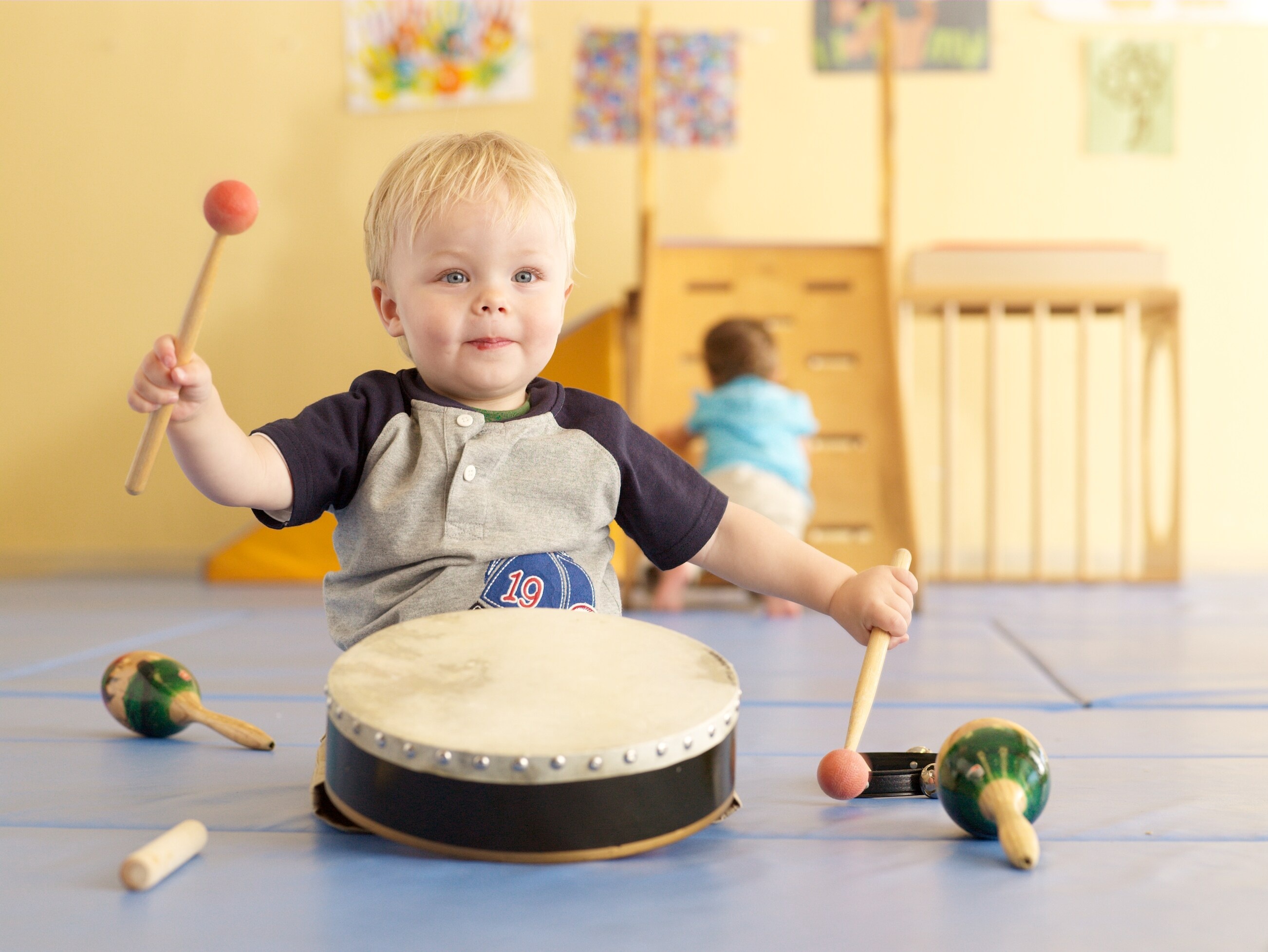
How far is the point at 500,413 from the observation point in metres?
0.95

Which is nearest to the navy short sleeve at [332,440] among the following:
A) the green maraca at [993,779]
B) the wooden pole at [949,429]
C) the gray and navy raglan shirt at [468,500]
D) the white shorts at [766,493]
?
the gray and navy raglan shirt at [468,500]

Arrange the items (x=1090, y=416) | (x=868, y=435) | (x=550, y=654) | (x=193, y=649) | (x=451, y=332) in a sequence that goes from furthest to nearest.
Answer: (x=1090, y=416)
(x=868, y=435)
(x=193, y=649)
(x=451, y=332)
(x=550, y=654)

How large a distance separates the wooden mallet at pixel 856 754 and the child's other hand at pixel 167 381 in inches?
20.4

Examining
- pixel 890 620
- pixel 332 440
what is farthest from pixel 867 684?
pixel 332 440

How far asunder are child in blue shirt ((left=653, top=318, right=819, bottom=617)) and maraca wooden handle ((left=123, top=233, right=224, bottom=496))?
172 cm

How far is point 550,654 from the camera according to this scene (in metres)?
0.78

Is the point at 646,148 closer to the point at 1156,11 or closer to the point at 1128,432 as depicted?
the point at 1128,432

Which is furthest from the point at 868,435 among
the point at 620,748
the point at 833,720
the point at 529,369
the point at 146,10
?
the point at 146,10

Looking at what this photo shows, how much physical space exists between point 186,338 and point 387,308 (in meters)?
0.27

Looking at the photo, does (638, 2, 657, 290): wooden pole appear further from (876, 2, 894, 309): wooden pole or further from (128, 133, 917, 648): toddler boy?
(128, 133, 917, 648): toddler boy

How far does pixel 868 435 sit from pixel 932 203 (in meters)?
1.05

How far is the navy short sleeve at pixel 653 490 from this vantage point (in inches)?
37.9

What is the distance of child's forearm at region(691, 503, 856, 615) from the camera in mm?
932

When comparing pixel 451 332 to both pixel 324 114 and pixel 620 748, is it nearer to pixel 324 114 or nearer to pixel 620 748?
pixel 620 748
